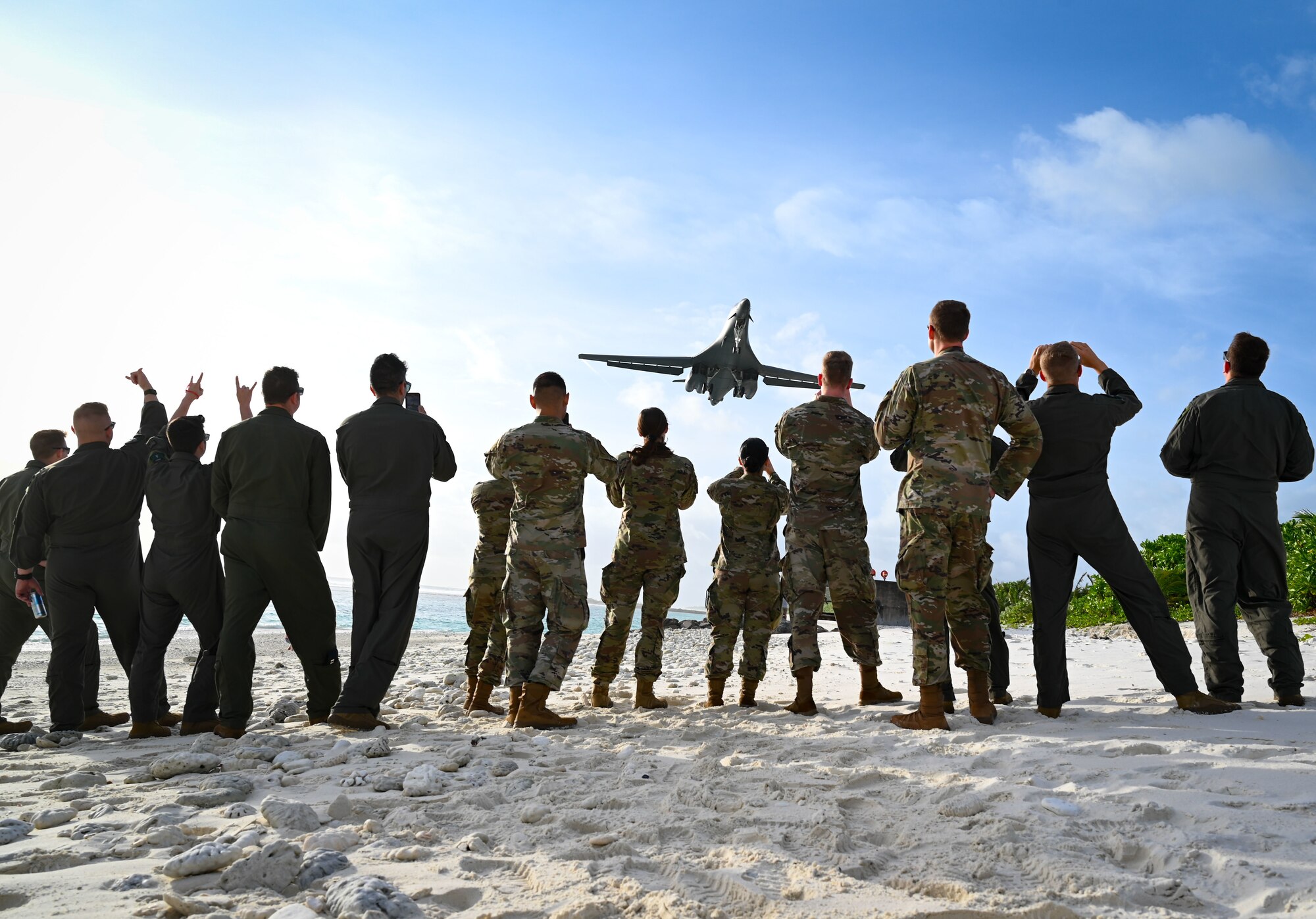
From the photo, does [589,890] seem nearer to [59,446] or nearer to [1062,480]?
[1062,480]

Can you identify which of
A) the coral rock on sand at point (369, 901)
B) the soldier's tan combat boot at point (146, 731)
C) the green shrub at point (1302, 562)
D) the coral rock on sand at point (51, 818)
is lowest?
the soldier's tan combat boot at point (146, 731)

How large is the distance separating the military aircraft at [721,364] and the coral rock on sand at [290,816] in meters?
22.4

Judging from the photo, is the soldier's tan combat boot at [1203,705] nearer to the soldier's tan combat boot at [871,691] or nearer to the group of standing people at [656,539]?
the group of standing people at [656,539]

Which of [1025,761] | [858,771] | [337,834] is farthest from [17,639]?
[1025,761]

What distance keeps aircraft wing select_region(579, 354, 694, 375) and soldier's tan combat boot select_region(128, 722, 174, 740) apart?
67.3 ft

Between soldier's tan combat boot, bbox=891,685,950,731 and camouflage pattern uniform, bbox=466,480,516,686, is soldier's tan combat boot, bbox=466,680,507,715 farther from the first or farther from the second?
soldier's tan combat boot, bbox=891,685,950,731

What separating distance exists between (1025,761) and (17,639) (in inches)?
254

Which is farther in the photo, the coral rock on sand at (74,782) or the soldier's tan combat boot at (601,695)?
the soldier's tan combat boot at (601,695)

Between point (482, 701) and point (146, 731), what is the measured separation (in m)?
1.97

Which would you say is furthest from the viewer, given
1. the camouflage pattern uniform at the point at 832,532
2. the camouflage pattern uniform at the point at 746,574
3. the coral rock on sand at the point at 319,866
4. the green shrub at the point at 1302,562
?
the green shrub at the point at 1302,562

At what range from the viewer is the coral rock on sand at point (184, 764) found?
3.38 meters

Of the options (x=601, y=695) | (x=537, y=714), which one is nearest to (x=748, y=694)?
(x=601, y=695)

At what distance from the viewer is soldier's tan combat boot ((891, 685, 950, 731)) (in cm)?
390

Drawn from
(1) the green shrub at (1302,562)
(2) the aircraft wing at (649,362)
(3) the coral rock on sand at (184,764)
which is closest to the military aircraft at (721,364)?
(2) the aircraft wing at (649,362)
